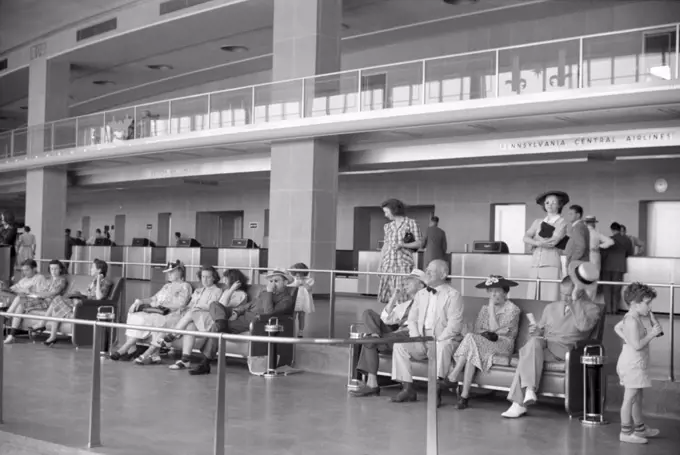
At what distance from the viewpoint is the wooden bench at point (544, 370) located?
7.35m

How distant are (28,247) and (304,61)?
880 centimetres

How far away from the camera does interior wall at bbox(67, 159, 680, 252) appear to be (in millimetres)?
20172

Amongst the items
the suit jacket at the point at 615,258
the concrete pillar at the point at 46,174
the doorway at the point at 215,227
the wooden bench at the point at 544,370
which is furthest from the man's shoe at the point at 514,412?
the doorway at the point at 215,227

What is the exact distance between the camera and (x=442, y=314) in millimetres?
8391

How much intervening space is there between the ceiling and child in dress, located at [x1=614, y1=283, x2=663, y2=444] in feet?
47.5

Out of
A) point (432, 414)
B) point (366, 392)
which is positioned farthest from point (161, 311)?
point (432, 414)

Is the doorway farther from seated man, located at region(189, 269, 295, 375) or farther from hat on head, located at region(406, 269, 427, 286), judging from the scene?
hat on head, located at region(406, 269, 427, 286)

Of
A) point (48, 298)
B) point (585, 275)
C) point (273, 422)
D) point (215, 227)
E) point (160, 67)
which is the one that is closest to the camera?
point (273, 422)

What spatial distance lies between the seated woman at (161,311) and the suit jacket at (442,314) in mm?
4078

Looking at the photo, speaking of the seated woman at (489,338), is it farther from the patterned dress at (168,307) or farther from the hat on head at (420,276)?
the patterned dress at (168,307)

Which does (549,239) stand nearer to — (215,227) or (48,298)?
(48,298)

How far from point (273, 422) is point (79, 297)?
7.40 metres

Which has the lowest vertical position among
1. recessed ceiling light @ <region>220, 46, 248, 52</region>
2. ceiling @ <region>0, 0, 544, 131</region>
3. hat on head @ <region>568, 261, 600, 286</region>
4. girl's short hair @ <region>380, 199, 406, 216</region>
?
hat on head @ <region>568, 261, 600, 286</region>

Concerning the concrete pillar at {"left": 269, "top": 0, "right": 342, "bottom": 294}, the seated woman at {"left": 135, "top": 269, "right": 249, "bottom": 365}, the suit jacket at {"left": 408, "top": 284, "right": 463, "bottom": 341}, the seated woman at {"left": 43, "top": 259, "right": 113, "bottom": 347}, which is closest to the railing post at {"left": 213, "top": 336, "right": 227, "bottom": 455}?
the suit jacket at {"left": 408, "top": 284, "right": 463, "bottom": 341}
